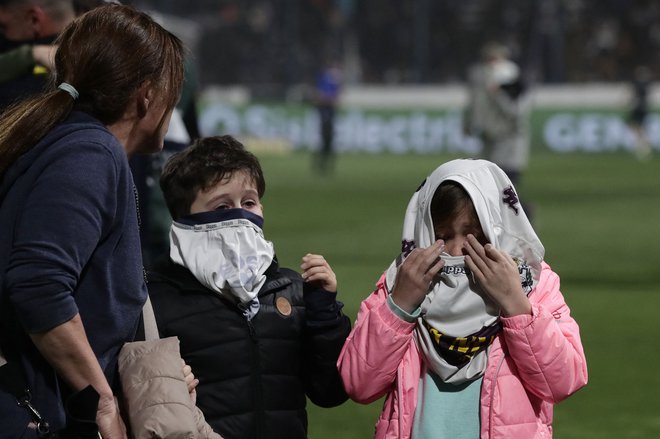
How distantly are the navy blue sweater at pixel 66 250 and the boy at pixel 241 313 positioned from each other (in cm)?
64

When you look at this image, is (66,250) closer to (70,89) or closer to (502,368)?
(70,89)

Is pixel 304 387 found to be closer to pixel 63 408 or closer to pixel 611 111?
pixel 63 408

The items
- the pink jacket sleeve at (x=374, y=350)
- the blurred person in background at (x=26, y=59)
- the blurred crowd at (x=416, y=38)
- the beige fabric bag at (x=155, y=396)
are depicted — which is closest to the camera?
the beige fabric bag at (x=155, y=396)

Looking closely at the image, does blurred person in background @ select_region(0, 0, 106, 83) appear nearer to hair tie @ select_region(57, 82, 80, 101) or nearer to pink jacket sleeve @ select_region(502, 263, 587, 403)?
hair tie @ select_region(57, 82, 80, 101)

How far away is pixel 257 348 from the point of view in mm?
3895

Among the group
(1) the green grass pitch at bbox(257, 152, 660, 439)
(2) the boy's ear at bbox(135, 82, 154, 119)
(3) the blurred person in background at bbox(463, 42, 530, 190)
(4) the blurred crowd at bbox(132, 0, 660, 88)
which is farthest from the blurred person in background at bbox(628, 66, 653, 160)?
(2) the boy's ear at bbox(135, 82, 154, 119)

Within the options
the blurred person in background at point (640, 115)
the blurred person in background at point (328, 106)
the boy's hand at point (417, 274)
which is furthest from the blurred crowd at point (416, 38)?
the boy's hand at point (417, 274)

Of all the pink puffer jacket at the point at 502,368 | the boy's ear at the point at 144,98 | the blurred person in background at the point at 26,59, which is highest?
the boy's ear at the point at 144,98

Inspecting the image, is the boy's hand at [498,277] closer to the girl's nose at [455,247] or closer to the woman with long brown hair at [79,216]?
the girl's nose at [455,247]

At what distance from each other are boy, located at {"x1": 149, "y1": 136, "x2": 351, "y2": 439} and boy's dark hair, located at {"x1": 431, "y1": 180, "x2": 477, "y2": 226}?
39 cm

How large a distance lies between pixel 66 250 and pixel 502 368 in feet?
4.51

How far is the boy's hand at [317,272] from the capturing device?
3.88m

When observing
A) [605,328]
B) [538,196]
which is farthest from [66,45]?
[538,196]

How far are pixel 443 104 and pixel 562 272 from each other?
22.8m
